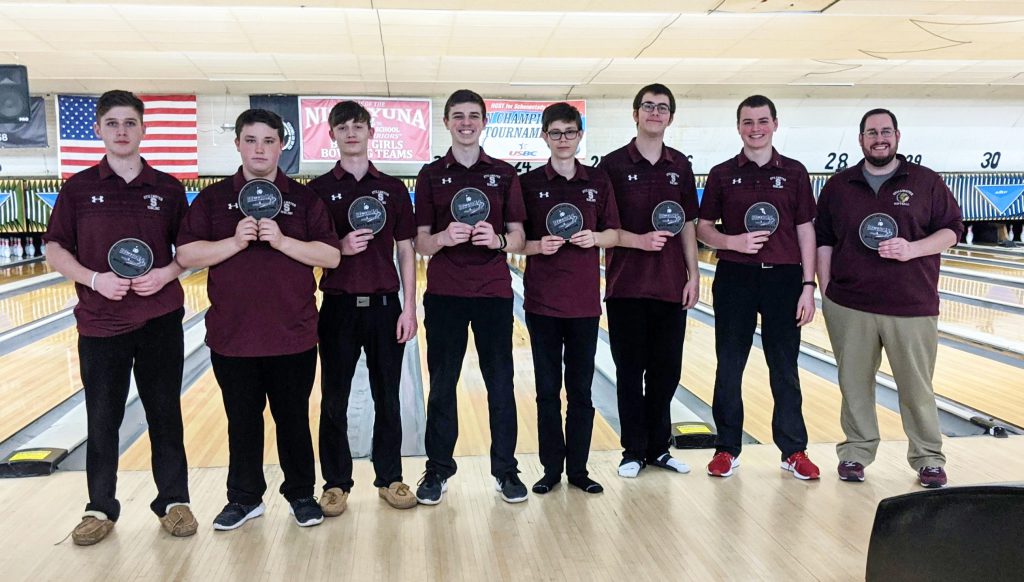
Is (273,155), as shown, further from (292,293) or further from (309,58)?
(309,58)

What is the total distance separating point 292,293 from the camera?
2.57 meters

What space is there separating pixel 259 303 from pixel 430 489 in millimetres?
905

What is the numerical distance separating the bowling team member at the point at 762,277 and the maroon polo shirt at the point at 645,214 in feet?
0.52

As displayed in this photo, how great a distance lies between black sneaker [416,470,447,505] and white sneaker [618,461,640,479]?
727 millimetres

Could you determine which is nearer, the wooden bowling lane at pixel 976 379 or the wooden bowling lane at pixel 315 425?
the wooden bowling lane at pixel 315 425

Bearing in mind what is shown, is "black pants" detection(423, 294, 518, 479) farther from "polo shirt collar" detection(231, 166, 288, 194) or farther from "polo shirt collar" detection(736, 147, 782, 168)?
"polo shirt collar" detection(736, 147, 782, 168)

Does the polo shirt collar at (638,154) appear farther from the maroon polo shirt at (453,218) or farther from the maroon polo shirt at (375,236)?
the maroon polo shirt at (375,236)

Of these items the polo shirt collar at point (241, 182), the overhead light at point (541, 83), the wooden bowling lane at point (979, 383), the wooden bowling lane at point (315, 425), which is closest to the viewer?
the polo shirt collar at point (241, 182)

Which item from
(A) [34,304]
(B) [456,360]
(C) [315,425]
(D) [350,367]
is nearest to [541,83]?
(A) [34,304]

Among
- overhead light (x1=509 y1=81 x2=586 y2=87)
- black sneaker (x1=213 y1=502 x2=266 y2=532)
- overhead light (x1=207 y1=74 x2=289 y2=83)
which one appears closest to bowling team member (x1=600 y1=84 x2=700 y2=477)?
black sneaker (x1=213 y1=502 x2=266 y2=532)

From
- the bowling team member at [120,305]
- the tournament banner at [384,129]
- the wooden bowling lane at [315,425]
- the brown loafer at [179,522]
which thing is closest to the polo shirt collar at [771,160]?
the wooden bowling lane at [315,425]

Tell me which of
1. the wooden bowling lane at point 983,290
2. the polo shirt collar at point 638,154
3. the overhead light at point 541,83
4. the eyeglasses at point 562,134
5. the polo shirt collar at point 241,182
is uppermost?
the overhead light at point 541,83

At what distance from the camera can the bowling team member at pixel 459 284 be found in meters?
2.83

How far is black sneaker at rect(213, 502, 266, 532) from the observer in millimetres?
2617
